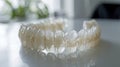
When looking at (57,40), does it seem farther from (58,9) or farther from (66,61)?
(58,9)

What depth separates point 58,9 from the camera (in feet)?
9.62

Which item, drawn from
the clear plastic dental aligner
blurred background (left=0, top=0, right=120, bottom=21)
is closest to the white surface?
the clear plastic dental aligner

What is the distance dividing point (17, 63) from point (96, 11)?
7.11ft

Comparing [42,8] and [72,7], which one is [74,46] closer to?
[42,8]

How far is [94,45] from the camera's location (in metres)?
0.77

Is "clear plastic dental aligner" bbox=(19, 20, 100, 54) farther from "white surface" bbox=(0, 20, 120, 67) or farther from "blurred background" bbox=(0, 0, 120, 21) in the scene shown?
"blurred background" bbox=(0, 0, 120, 21)

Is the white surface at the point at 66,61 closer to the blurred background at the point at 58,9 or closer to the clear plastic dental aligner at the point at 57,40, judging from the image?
the clear plastic dental aligner at the point at 57,40

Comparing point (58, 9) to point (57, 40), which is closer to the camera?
point (57, 40)

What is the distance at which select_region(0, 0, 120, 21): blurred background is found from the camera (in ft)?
8.46

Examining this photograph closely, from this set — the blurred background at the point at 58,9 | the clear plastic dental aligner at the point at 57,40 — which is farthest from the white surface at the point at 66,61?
Result: the blurred background at the point at 58,9

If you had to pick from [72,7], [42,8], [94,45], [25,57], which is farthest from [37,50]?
[72,7]

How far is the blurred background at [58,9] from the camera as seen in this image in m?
2.58

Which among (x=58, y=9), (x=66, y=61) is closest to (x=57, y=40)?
(x=66, y=61)

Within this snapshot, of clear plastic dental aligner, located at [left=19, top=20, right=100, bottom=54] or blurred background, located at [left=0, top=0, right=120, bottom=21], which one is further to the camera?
blurred background, located at [left=0, top=0, right=120, bottom=21]
